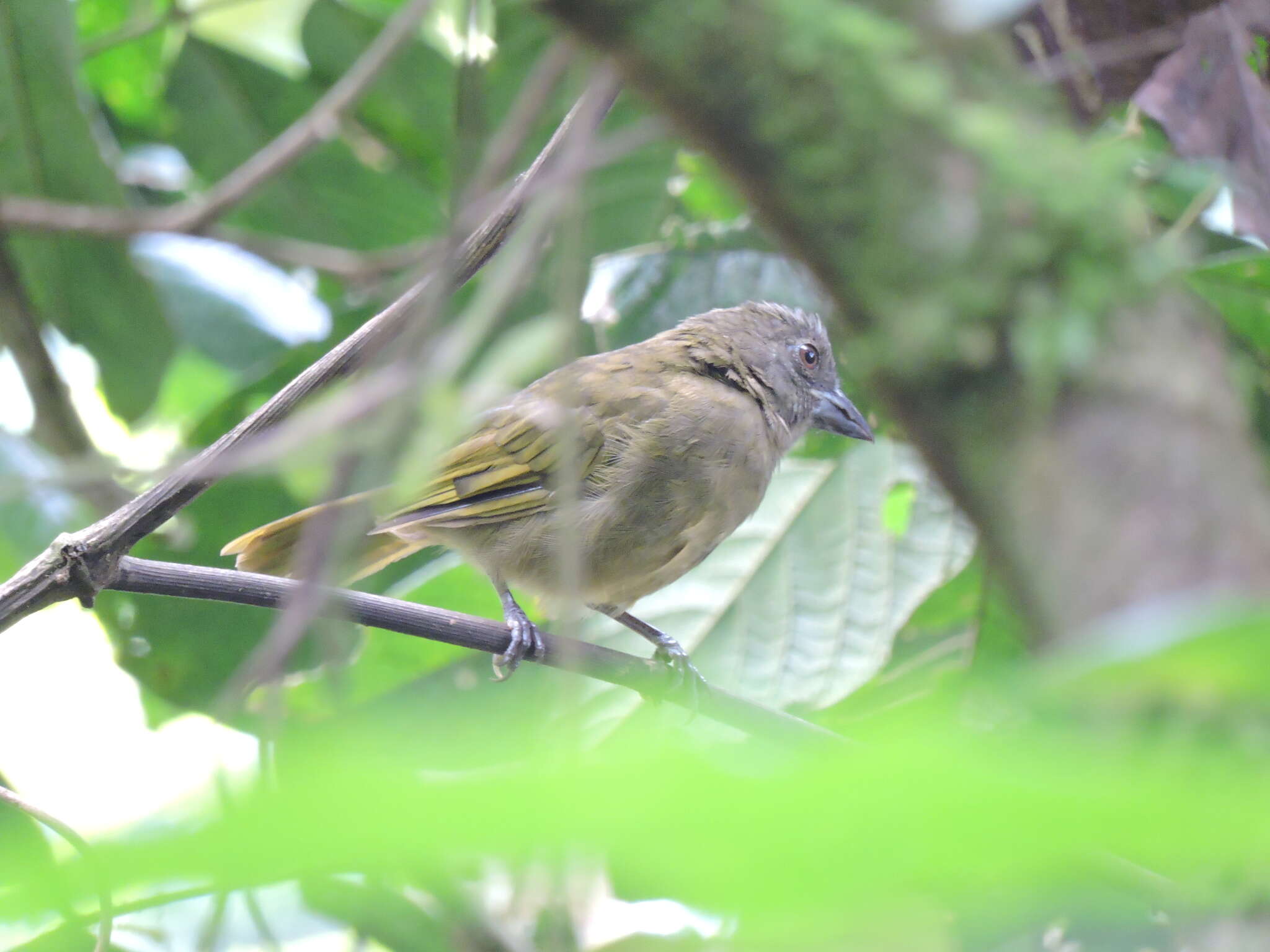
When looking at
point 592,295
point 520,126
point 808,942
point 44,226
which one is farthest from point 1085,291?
point 44,226

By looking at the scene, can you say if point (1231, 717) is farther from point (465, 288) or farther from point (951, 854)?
point (465, 288)

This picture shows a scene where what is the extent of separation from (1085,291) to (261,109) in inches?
127

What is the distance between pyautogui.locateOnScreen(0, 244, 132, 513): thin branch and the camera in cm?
338

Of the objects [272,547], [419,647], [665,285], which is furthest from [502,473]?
[665,285]

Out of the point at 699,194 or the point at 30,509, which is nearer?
the point at 30,509

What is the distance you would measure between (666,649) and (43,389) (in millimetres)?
1931

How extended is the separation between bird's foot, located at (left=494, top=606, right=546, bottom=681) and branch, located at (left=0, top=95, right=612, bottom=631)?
1.02m

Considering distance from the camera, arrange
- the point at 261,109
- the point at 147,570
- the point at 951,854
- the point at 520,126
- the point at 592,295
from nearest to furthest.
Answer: the point at 951,854
the point at 520,126
the point at 147,570
the point at 592,295
the point at 261,109

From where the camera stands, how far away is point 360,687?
3.26 metres

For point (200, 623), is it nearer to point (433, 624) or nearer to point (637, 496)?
point (637, 496)

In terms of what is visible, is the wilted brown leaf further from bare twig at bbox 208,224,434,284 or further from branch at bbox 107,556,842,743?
bare twig at bbox 208,224,434,284

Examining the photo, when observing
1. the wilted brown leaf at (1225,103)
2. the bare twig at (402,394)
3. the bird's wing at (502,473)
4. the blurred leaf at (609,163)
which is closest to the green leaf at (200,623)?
the bird's wing at (502,473)

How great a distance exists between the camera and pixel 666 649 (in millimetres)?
3193

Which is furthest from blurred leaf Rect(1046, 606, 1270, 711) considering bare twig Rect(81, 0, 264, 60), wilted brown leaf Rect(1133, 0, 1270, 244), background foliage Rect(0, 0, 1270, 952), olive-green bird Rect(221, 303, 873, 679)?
bare twig Rect(81, 0, 264, 60)
